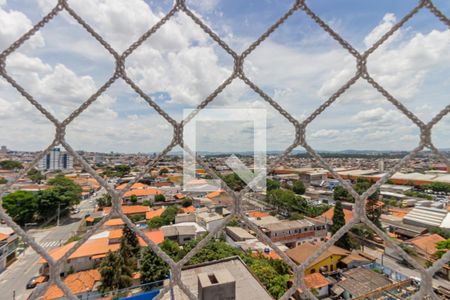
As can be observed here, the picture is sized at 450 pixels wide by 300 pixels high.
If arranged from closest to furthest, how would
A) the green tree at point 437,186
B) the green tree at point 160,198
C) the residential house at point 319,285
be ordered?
the residential house at point 319,285
the green tree at point 160,198
the green tree at point 437,186

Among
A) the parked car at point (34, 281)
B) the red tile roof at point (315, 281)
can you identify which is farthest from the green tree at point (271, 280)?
the parked car at point (34, 281)

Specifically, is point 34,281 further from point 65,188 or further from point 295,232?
point 295,232

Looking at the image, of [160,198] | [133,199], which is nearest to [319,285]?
[160,198]

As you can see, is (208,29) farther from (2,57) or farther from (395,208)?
(395,208)

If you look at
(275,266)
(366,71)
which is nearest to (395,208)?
(275,266)

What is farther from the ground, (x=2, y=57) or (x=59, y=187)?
(x=2, y=57)

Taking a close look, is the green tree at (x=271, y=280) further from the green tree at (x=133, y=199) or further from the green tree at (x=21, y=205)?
the green tree at (x=133, y=199)
